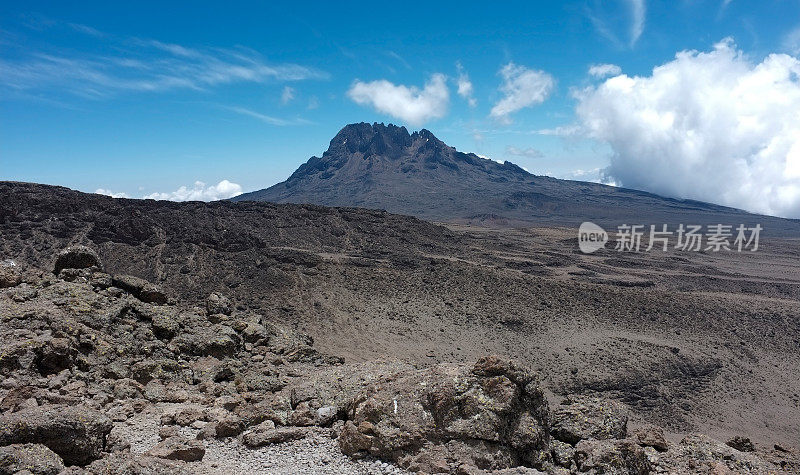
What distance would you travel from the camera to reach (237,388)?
33.6 feet

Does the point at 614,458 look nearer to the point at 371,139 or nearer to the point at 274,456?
the point at 274,456

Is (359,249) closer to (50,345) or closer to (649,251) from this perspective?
(50,345)

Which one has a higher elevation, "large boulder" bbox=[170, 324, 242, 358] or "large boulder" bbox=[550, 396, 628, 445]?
"large boulder" bbox=[550, 396, 628, 445]

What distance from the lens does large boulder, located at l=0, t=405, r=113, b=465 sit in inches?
212

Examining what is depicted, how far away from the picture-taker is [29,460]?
4828 millimetres

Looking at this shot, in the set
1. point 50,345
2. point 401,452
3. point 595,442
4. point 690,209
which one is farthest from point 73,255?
point 690,209

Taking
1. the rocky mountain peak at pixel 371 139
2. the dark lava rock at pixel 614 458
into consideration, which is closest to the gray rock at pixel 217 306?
the dark lava rock at pixel 614 458

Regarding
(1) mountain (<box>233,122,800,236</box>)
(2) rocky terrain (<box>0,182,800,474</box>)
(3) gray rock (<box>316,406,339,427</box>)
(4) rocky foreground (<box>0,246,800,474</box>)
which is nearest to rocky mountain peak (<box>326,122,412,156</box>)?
(1) mountain (<box>233,122,800,236</box>)

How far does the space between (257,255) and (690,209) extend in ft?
463

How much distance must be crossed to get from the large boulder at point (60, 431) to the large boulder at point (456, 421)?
3.37m

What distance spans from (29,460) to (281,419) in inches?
144

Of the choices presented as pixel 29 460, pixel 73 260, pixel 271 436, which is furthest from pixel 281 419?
pixel 73 260

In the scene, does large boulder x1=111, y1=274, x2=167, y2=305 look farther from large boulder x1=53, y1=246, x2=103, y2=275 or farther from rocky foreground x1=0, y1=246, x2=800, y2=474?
rocky foreground x1=0, y1=246, x2=800, y2=474

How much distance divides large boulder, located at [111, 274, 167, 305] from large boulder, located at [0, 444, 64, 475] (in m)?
9.97
